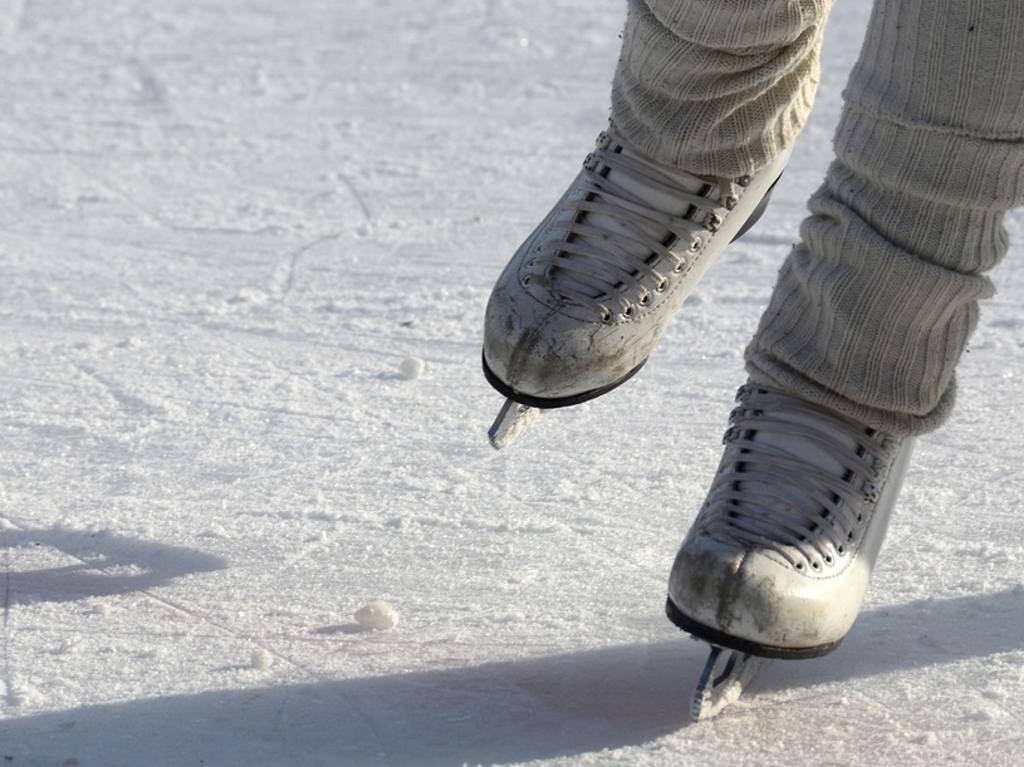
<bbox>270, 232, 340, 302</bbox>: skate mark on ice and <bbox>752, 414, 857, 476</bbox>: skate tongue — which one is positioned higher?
<bbox>752, 414, 857, 476</bbox>: skate tongue

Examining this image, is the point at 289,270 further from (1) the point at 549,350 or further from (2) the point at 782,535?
(2) the point at 782,535

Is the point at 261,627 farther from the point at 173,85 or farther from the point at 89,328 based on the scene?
the point at 173,85

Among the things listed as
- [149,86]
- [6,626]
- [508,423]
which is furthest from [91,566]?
[149,86]

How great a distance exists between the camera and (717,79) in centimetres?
134

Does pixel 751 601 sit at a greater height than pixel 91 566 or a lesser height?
greater

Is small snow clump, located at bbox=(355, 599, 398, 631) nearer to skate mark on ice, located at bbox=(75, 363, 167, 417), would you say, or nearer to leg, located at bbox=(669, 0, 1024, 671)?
leg, located at bbox=(669, 0, 1024, 671)

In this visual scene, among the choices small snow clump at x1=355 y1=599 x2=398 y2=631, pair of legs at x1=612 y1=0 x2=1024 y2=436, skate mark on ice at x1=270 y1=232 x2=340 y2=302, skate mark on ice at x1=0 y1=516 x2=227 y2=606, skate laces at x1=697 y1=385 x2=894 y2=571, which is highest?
pair of legs at x1=612 y1=0 x2=1024 y2=436

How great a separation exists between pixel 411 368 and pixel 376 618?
0.63 m

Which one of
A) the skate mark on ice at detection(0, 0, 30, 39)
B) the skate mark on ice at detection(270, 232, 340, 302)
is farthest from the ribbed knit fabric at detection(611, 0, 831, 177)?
the skate mark on ice at detection(0, 0, 30, 39)

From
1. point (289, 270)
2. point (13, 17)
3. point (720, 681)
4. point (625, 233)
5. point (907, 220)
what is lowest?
point (13, 17)

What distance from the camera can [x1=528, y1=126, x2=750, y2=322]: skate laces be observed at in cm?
137

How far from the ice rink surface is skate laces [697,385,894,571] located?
0.45 ft

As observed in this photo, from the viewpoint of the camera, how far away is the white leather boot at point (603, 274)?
135 cm

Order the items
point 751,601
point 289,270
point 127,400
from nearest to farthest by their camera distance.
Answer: point 751,601 → point 127,400 → point 289,270
